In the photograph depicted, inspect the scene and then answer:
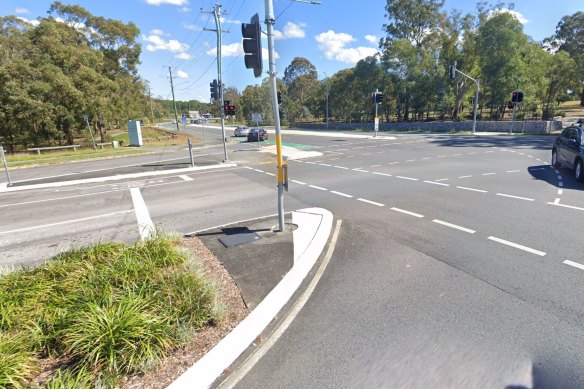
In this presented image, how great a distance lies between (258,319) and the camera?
367 cm

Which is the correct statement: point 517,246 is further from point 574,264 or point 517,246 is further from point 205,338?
point 205,338

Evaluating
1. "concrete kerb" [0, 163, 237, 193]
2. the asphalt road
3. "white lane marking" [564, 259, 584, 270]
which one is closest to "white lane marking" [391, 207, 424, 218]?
the asphalt road

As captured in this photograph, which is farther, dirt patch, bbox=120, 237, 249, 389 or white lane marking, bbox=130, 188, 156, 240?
white lane marking, bbox=130, 188, 156, 240

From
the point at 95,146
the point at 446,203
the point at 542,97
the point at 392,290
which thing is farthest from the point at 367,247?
the point at 542,97

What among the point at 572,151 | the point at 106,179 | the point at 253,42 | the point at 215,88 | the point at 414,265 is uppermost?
the point at 215,88

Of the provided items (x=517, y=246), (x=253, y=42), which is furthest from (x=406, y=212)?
(x=253, y=42)

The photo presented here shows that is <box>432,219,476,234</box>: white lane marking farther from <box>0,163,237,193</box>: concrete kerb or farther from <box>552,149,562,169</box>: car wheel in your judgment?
<box>0,163,237,193</box>: concrete kerb

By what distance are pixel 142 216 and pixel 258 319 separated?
6157 mm

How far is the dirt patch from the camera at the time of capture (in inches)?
110

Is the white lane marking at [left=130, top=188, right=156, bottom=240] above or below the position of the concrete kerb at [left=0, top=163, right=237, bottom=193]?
below

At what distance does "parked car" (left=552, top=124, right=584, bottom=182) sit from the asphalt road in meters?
0.48

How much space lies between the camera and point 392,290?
428 centimetres

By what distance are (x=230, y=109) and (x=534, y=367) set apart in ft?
63.0

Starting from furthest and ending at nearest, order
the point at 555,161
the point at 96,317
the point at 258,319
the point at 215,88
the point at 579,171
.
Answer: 1. the point at 215,88
2. the point at 555,161
3. the point at 579,171
4. the point at 258,319
5. the point at 96,317
